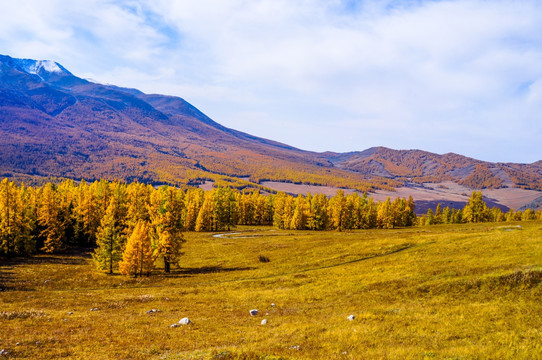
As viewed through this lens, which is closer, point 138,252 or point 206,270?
point 138,252

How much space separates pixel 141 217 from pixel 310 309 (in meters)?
58.6

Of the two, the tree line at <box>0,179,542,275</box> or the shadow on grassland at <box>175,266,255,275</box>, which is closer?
the tree line at <box>0,179,542,275</box>

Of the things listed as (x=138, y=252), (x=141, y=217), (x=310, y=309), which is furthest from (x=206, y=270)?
(x=141, y=217)

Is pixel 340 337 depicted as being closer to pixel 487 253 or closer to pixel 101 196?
pixel 487 253

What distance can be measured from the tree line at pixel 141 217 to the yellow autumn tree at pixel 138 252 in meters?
0.14

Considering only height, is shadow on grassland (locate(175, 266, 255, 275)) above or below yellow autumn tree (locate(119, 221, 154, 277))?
below

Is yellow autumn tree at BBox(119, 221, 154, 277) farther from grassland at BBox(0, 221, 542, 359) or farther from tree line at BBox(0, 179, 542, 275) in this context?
grassland at BBox(0, 221, 542, 359)

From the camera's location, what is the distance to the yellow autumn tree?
4512 cm

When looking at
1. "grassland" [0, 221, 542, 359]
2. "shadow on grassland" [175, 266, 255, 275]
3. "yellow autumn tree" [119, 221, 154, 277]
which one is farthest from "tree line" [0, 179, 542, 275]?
"grassland" [0, 221, 542, 359]

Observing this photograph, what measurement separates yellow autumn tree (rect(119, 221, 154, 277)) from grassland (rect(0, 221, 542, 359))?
2.09 m

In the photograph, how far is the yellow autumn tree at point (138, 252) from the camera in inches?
1777

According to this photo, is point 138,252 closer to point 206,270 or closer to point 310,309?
point 206,270

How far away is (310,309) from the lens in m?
24.5

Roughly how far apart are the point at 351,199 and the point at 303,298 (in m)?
81.0
